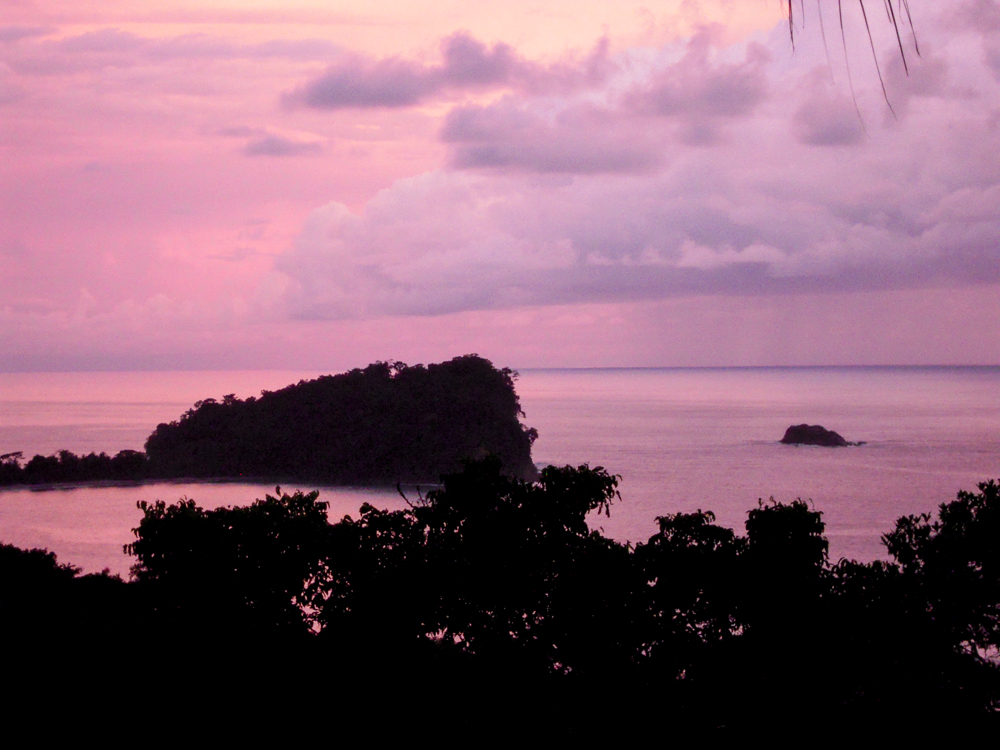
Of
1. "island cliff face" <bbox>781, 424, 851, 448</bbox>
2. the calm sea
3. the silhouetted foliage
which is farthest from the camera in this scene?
"island cliff face" <bbox>781, 424, 851, 448</bbox>

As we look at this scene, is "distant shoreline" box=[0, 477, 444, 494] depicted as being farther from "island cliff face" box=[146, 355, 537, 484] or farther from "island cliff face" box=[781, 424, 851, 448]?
"island cliff face" box=[781, 424, 851, 448]

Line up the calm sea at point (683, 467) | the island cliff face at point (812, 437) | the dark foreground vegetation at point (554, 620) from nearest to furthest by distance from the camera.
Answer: the dark foreground vegetation at point (554, 620), the calm sea at point (683, 467), the island cliff face at point (812, 437)

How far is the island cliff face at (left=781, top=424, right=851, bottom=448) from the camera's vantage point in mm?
119000

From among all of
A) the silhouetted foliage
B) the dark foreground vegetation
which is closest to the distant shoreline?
the silhouetted foliage

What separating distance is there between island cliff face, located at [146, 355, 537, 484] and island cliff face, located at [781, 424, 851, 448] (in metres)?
54.9

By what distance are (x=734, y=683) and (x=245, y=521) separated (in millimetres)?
6888

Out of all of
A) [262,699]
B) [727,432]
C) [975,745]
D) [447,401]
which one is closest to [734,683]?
[975,745]

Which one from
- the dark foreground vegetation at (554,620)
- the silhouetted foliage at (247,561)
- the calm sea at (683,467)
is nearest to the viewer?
the dark foreground vegetation at (554,620)

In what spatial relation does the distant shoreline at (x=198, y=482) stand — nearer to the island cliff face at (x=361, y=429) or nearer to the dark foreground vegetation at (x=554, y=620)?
the island cliff face at (x=361, y=429)

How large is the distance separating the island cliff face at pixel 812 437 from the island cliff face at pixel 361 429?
54919mm

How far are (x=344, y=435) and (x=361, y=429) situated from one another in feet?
6.57

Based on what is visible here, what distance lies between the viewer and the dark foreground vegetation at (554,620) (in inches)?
455

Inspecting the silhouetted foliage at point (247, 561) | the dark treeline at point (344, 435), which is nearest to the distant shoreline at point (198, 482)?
the dark treeline at point (344, 435)

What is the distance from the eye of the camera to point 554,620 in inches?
483
